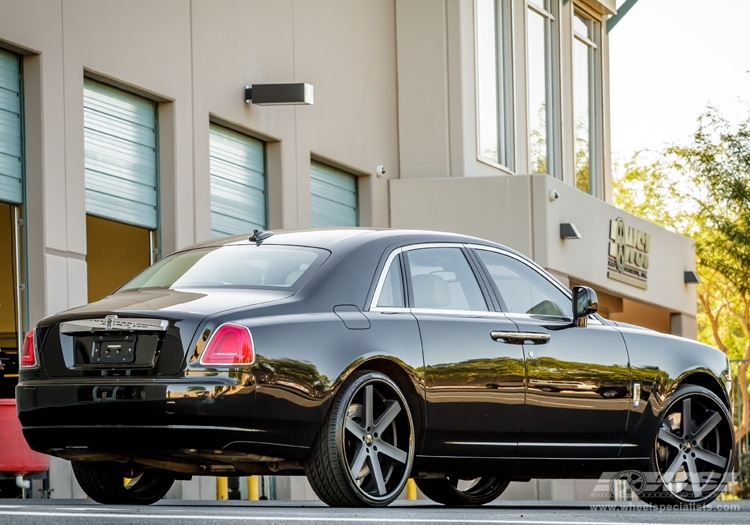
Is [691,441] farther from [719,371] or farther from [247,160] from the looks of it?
[247,160]

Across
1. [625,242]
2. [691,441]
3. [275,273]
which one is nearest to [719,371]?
[691,441]

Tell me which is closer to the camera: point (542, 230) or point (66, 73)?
point (66, 73)

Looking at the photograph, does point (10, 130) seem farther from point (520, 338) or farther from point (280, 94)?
point (520, 338)

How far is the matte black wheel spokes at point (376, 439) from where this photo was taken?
806 centimetres

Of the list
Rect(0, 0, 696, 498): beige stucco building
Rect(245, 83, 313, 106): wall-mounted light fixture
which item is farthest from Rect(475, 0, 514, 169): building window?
Rect(245, 83, 313, 106): wall-mounted light fixture

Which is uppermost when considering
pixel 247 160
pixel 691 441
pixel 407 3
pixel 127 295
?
pixel 407 3

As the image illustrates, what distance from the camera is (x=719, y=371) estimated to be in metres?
10.4

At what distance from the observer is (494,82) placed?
24.1 metres

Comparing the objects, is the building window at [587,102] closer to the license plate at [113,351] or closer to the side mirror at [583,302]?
the side mirror at [583,302]

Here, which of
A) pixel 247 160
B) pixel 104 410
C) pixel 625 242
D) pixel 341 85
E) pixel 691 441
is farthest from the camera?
pixel 625 242

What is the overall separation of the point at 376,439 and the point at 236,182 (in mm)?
10324

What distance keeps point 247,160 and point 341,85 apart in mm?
2437

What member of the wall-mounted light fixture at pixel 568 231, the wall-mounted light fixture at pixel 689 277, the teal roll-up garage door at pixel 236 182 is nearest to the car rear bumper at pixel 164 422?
the teal roll-up garage door at pixel 236 182

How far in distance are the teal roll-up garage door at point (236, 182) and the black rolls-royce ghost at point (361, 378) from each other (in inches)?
328
